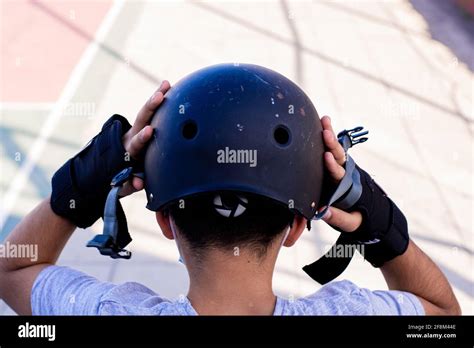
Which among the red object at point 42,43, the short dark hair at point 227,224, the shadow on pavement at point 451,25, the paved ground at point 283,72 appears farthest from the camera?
the shadow on pavement at point 451,25

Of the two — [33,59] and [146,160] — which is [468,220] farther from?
[33,59]

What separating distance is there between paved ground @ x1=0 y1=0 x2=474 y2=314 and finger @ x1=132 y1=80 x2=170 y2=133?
2.83m

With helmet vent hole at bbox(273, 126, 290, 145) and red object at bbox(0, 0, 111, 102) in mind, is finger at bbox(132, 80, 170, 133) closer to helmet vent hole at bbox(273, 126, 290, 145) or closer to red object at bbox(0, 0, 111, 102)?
helmet vent hole at bbox(273, 126, 290, 145)

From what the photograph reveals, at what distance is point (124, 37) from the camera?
29.0 ft

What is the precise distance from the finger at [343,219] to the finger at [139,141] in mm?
468

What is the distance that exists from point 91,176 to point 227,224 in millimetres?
435

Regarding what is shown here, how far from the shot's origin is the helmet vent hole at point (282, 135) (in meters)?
1.53

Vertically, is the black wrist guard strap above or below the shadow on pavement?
below

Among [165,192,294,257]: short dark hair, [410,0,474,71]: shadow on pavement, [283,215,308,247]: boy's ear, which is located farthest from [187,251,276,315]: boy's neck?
[410,0,474,71]: shadow on pavement

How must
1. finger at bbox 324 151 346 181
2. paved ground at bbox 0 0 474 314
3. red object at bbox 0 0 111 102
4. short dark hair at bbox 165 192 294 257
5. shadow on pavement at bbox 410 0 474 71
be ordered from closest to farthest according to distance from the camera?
short dark hair at bbox 165 192 294 257
finger at bbox 324 151 346 181
paved ground at bbox 0 0 474 314
red object at bbox 0 0 111 102
shadow on pavement at bbox 410 0 474 71

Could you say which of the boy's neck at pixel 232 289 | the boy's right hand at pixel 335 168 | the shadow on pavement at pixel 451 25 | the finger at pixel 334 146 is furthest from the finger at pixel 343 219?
the shadow on pavement at pixel 451 25

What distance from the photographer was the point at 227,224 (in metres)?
1.46

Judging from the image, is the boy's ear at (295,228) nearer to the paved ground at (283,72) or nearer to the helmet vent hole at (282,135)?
the helmet vent hole at (282,135)

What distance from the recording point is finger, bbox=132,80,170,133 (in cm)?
161
